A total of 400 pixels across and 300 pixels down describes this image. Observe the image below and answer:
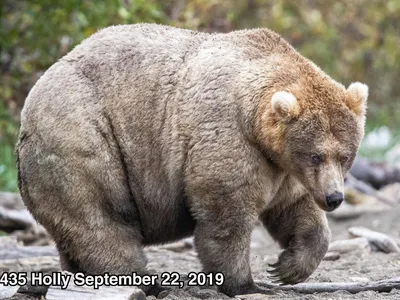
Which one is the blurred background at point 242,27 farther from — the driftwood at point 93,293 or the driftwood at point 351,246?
the driftwood at point 93,293

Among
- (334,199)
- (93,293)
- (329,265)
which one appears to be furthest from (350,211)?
(93,293)

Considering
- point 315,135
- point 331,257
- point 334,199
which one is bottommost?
point 331,257

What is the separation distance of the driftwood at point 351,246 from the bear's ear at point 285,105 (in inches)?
112

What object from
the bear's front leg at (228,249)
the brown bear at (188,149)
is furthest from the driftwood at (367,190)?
the bear's front leg at (228,249)

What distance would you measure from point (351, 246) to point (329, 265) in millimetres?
596

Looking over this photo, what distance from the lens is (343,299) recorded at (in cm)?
635

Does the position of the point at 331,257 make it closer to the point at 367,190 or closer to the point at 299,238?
the point at 299,238

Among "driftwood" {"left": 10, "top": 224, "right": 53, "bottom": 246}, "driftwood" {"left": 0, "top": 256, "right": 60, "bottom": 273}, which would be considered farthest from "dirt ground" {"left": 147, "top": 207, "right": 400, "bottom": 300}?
"driftwood" {"left": 10, "top": 224, "right": 53, "bottom": 246}

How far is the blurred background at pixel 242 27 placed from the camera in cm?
1198

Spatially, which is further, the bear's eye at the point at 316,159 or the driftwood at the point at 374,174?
the driftwood at the point at 374,174

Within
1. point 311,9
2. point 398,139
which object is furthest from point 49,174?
point 311,9

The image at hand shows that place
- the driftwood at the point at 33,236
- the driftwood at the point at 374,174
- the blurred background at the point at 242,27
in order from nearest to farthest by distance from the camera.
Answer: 1. the driftwood at the point at 33,236
2. the blurred background at the point at 242,27
3. the driftwood at the point at 374,174

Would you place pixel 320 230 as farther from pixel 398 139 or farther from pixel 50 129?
pixel 398 139

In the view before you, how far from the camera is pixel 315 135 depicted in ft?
20.9
